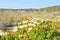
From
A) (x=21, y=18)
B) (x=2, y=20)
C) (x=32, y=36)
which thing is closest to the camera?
(x=32, y=36)

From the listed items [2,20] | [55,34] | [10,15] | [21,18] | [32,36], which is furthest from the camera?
[21,18]

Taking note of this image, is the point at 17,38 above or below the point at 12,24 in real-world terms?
above

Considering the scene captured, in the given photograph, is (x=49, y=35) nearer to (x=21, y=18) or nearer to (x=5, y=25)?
(x=5, y=25)

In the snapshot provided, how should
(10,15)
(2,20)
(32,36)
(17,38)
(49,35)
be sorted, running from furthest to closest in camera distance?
(10,15) < (2,20) < (49,35) < (32,36) < (17,38)

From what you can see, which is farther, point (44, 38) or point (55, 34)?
point (55, 34)

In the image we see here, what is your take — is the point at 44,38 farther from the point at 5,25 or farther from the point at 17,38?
the point at 5,25

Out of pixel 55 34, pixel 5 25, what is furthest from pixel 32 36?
pixel 5 25

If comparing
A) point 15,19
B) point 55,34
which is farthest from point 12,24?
point 55,34

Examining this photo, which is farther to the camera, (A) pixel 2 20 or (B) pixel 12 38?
(A) pixel 2 20

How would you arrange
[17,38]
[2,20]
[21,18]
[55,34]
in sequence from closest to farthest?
1. [17,38]
2. [55,34]
3. [2,20]
4. [21,18]
